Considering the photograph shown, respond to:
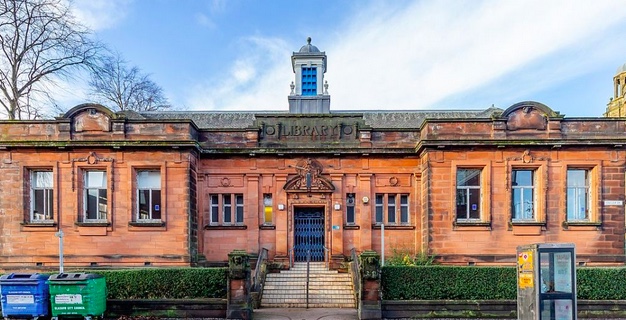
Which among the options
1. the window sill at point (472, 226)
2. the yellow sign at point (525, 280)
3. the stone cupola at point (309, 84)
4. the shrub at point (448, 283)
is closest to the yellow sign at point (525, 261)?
the yellow sign at point (525, 280)

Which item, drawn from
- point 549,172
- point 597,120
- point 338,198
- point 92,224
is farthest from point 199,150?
point 597,120

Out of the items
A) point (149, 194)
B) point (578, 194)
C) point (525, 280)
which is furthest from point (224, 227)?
point (578, 194)

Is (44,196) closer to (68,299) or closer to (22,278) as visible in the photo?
(22,278)

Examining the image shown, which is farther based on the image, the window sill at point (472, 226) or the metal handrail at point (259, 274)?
the window sill at point (472, 226)

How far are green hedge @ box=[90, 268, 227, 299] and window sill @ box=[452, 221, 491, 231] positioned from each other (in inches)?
328

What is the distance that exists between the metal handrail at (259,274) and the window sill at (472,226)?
6969 mm

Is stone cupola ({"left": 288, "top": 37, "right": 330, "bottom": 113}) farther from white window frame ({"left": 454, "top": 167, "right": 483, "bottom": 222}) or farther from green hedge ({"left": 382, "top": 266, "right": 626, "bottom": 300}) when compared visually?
green hedge ({"left": 382, "top": 266, "right": 626, "bottom": 300})

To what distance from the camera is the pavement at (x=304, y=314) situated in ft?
37.7

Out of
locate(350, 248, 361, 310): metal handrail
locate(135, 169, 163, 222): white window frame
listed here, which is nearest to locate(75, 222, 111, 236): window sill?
locate(135, 169, 163, 222): white window frame

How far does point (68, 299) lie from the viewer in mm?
10578

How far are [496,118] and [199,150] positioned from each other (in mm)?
11159

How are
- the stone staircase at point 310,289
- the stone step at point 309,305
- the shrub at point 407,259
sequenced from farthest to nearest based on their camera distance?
the shrub at point 407,259 < the stone staircase at point 310,289 < the stone step at point 309,305

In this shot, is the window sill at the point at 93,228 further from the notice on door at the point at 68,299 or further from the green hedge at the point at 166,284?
the notice on door at the point at 68,299

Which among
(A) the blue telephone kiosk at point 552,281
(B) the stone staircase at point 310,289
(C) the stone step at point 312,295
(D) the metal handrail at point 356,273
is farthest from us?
(C) the stone step at point 312,295
